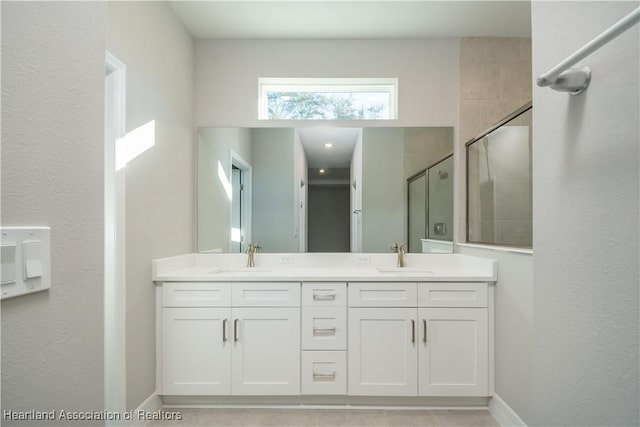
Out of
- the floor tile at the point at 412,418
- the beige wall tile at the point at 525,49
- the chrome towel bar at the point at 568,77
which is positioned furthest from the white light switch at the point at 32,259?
the beige wall tile at the point at 525,49

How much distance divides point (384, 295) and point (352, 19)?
1.95 meters

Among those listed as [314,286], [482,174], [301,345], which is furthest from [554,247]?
[482,174]

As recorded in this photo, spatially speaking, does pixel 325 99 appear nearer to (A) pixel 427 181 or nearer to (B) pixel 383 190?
(B) pixel 383 190

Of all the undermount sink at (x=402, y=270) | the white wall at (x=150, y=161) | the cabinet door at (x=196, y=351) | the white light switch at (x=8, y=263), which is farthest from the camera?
the undermount sink at (x=402, y=270)

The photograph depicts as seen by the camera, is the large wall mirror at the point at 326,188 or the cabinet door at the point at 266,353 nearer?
the cabinet door at the point at 266,353

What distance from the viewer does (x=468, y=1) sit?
218 cm

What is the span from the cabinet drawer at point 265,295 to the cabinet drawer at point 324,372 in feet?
1.12

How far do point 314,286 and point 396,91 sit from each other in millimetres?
1669

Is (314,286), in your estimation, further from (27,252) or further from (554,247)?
(27,252)

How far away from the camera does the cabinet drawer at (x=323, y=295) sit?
2057mm

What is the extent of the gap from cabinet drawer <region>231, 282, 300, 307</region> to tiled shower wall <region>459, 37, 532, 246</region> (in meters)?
1.48

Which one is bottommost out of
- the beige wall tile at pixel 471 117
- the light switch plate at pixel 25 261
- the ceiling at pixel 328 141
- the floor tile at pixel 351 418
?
the floor tile at pixel 351 418

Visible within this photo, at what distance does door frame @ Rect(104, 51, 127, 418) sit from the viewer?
1653 mm

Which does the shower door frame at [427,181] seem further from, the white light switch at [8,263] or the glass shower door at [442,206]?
the white light switch at [8,263]
